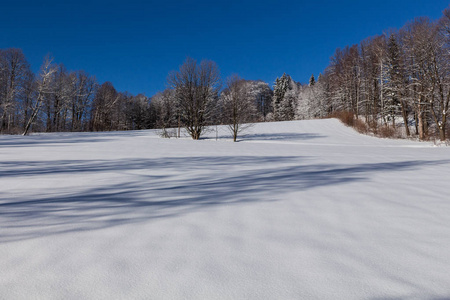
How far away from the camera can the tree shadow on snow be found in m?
1.94

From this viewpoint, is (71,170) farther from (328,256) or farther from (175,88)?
(175,88)

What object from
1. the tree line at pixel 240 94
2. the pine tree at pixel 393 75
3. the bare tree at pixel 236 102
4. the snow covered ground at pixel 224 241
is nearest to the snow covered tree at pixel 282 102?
the tree line at pixel 240 94

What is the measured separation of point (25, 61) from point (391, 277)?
35785 mm

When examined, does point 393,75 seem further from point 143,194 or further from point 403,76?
point 143,194

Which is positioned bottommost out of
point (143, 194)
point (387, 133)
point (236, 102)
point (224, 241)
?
point (224, 241)

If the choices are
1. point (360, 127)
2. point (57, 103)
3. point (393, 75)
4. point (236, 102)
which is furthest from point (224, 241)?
point (57, 103)

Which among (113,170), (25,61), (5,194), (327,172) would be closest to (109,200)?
(5,194)

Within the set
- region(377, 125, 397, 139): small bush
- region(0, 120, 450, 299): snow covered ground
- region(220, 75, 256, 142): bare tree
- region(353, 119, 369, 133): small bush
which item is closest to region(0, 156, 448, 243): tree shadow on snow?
region(0, 120, 450, 299): snow covered ground

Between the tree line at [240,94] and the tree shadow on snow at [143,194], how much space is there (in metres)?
13.4

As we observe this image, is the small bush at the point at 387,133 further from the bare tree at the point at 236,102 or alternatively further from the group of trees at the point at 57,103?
the group of trees at the point at 57,103

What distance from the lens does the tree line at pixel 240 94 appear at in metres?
15.1

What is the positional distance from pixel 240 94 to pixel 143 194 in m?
14.9

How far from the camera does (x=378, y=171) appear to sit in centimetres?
427

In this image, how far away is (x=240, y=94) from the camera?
16.7 metres
